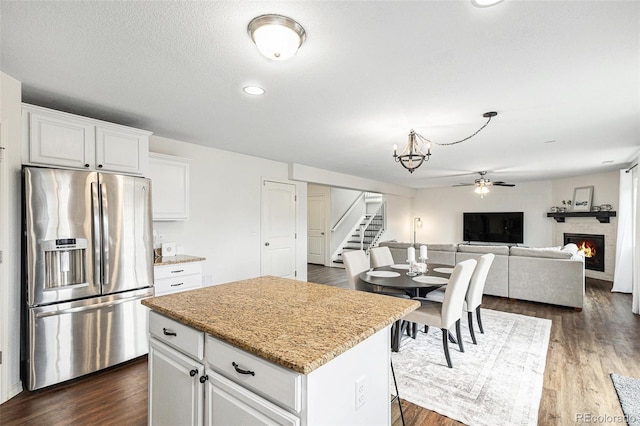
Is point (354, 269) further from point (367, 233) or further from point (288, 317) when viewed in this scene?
point (367, 233)

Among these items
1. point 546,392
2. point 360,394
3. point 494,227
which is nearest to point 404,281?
point 546,392

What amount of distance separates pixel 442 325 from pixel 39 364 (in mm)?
3315

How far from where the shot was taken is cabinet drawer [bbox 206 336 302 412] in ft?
3.42

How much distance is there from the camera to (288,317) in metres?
1.48

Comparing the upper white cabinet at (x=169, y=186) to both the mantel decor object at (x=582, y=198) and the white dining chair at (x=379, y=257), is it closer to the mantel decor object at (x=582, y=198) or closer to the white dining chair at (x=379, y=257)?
the white dining chair at (x=379, y=257)

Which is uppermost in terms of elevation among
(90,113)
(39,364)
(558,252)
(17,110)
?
(90,113)

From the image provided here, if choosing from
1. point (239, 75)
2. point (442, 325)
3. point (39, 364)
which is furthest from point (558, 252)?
point (39, 364)

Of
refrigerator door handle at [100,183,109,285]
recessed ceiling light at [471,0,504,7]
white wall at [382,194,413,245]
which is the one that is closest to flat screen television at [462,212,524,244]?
white wall at [382,194,413,245]

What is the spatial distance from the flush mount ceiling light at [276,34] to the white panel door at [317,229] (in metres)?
7.42

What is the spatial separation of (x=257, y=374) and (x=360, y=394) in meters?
0.47

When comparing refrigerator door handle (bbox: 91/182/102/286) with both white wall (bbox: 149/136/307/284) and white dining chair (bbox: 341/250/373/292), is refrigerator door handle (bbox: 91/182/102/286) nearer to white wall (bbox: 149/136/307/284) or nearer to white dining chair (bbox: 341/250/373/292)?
white wall (bbox: 149/136/307/284)

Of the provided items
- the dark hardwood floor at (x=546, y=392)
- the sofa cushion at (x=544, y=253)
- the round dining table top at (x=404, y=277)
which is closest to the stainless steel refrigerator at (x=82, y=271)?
the dark hardwood floor at (x=546, y=392)

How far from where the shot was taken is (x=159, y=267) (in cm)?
324

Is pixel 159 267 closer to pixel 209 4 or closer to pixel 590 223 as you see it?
pixel 209 4
